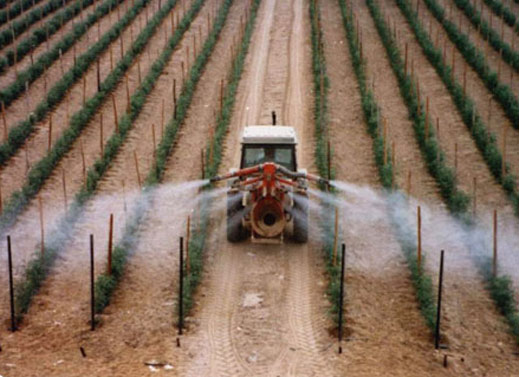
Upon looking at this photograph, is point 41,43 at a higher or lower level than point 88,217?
higher

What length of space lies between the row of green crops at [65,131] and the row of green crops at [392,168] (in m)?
8.84

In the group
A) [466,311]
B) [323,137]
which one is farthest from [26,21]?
[466,311]

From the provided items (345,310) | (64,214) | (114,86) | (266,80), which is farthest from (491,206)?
(114,86)

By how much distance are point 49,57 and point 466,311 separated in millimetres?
22650

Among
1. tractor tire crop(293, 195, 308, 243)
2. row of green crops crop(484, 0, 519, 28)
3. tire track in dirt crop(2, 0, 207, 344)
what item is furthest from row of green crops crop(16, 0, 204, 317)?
row of green crops crop(484, 0, 519, 28)

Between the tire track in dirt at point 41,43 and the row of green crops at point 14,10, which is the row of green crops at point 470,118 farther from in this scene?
the row of green crops at point 14,10

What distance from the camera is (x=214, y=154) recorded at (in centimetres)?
2541

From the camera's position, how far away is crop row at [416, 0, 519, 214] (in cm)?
2325

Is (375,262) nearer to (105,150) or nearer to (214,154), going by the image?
(214,154)

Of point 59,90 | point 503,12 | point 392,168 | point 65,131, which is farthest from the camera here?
point 503,12

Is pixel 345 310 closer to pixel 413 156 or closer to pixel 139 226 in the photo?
pixel 139 226

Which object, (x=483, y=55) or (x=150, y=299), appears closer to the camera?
(x=150, y=299)

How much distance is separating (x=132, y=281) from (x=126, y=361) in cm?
352

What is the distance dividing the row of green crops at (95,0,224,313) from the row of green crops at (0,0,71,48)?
6.72 metres
